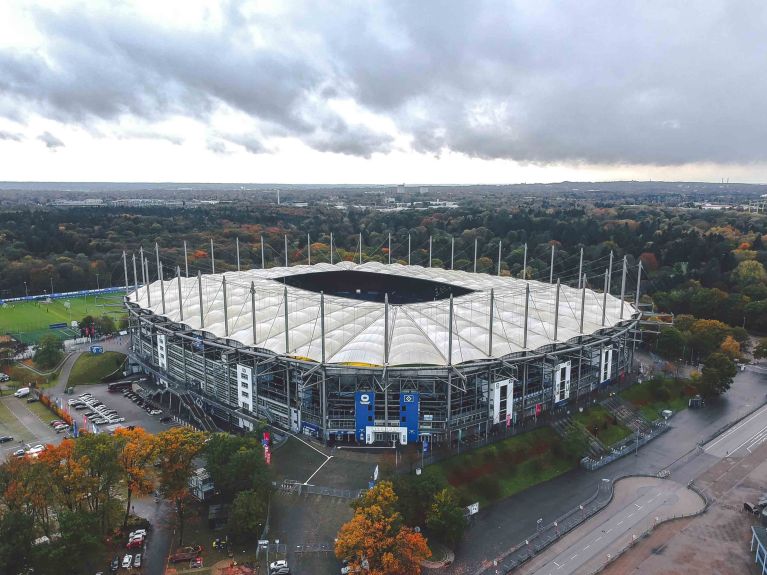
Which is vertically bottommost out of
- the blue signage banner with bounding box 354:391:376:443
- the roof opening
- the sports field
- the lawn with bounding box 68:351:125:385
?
the sports field

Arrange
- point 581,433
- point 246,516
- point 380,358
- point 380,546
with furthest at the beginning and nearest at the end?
point 581,433 < point 380,358 < point 246,516 < point 380,546

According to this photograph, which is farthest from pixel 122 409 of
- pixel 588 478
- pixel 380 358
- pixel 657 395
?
pixel 657 395

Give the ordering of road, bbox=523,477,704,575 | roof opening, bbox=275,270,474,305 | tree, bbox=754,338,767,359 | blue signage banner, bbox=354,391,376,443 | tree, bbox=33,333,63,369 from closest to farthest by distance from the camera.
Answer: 1. road, bbox=523,477,704,575
2. blue signage banner, bbox=354,391,376,443
3. tree, bbox=33,333,63,369
4. tree, bbox=754,338,767,359
5. roof opening, bbox=275,270,474,305

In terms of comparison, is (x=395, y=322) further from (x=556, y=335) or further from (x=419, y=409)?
(x=556, y=335)

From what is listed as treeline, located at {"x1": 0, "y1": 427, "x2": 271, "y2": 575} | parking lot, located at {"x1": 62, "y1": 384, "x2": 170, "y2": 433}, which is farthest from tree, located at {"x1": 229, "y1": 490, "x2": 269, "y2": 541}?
parking lot, located at {"x1": 62, "y1": 384, "x2": 170, "y2": 433}

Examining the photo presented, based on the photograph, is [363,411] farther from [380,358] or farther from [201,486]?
[201,486]

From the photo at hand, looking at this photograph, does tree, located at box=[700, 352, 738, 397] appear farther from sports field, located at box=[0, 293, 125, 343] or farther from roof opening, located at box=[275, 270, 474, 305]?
sports field, located at box=[0, 293, 125, 343]

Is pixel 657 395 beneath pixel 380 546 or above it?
beneath
